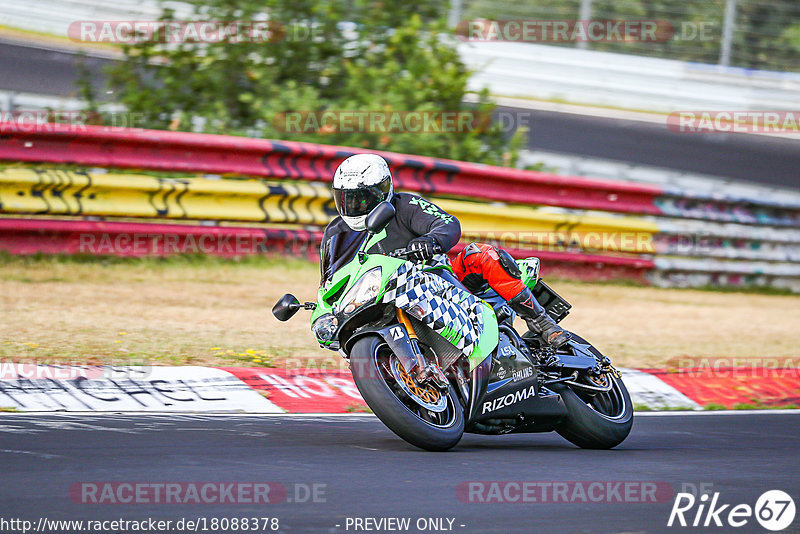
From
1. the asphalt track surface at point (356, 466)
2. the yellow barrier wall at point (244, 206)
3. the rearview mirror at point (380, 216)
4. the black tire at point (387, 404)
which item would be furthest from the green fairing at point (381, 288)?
the yellow barrier wall at point (244, 206)

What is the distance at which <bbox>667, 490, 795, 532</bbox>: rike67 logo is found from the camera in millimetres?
4328

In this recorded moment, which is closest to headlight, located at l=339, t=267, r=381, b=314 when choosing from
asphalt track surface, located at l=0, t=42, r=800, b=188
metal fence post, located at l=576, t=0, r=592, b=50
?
asphalt track surface, located at l=0, t=42, r=800, b=188

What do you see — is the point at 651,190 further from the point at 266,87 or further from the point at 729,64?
the point at 729,64

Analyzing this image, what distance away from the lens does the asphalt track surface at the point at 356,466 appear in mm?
4184

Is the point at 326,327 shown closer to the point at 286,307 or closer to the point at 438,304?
the point at 286,307

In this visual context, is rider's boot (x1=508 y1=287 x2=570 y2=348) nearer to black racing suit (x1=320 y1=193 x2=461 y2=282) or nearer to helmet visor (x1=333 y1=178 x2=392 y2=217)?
black racing suit (x1=320 y1=193 x2=461 y2=282)

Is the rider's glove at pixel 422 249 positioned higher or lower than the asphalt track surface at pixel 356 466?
higher

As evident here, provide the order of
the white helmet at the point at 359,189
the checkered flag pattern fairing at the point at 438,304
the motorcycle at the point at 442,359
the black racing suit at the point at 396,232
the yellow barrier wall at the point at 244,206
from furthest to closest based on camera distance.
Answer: the yellow barrier wall at the point at 244,206 → the black racing suit at the point at 396,232 → the white helmet at the point at 359,189 → the checkered flag pattern fairing at the point at 438,304 → the motorcycle at the point at 442,359

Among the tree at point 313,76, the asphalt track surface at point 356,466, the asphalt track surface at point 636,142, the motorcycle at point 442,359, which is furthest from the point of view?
the asphalt track surface at point 636,142

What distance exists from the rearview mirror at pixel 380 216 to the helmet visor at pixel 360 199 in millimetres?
120

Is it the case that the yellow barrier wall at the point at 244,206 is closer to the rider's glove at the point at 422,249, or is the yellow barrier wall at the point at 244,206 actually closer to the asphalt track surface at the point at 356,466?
the asphalt track surface at the point at 356,466

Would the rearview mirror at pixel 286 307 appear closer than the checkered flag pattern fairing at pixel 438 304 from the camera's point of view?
No

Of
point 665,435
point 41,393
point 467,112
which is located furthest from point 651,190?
point 41,393

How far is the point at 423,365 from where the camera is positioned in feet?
17.7
